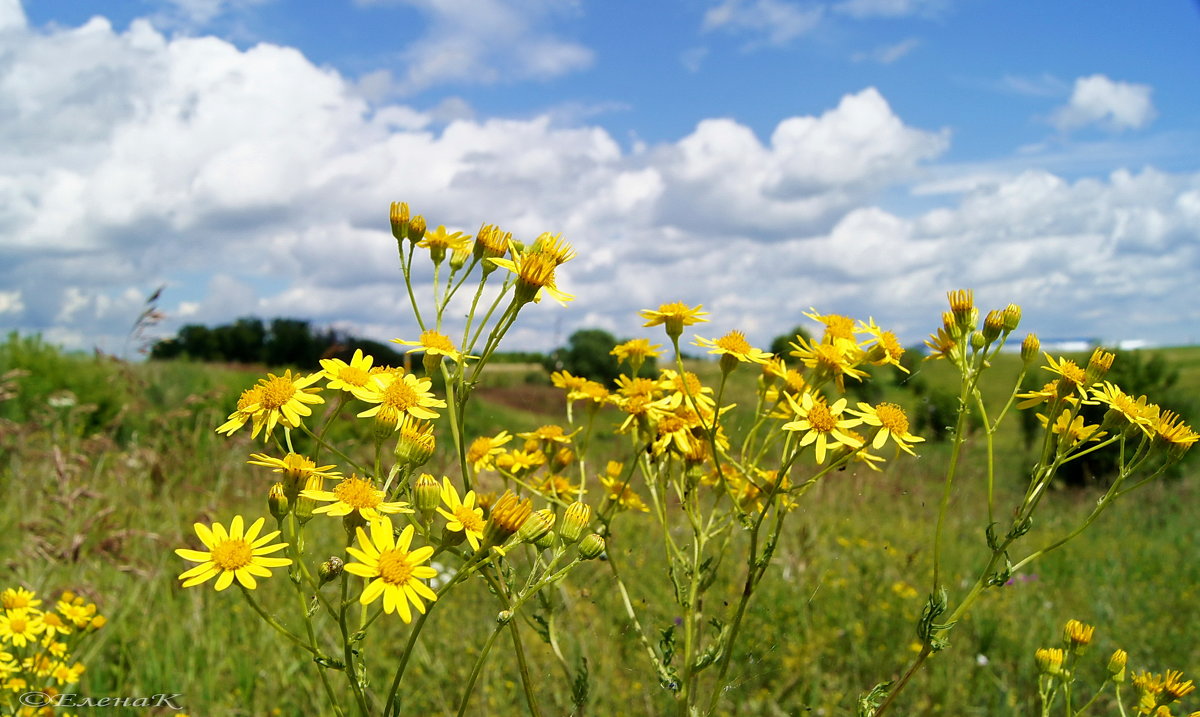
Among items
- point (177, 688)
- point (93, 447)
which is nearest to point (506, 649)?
point (177, 688)

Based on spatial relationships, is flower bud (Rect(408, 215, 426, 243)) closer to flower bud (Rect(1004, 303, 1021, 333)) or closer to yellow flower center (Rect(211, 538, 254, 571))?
yellow flower center (Rect(211, 538, 254, 571))

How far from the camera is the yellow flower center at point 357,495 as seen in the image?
1284mm

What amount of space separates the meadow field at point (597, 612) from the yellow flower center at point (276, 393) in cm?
74

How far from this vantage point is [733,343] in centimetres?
189

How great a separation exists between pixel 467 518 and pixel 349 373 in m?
0.44

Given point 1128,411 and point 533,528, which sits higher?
point 1128,411

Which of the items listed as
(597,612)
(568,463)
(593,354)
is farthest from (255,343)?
(568,463)

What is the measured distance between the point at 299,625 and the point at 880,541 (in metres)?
4.07

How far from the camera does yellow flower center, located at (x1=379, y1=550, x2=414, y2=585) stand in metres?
1.24

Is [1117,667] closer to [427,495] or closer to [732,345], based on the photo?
[732,345]

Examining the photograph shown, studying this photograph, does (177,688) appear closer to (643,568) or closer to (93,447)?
(93,447)

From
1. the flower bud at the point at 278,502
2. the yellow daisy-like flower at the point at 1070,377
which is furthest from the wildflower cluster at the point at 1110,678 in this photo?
the flower bud at the point at 278,502

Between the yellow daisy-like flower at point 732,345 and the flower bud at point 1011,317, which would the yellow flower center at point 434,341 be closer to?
the yellow daisy-like flower at point 732,345

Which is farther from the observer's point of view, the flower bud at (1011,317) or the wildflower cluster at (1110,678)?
the flower bud at (1011,317)
